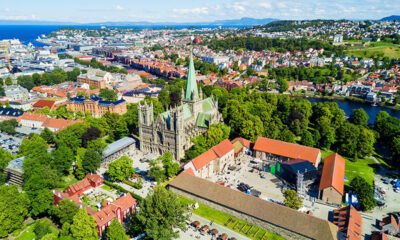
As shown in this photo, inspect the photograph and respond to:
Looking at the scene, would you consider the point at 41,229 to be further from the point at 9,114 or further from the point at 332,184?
the point at 9,114

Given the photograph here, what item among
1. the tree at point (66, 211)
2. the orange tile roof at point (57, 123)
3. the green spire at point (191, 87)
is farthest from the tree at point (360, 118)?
the orange tile roof at point (57, 123)

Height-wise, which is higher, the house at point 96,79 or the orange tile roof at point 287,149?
the house at point 96,79

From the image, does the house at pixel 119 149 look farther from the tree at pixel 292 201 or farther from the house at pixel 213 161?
the tree at pixel 292 201

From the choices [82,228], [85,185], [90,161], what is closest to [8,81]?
[90,161]

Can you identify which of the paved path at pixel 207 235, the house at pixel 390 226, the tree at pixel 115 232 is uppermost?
the tree at pixel 115 232

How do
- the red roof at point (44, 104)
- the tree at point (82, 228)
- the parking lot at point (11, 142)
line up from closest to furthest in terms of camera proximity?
the tree at point (82, 228) < the parking lot at point (11, 142) < the red roof at point (44, 104)

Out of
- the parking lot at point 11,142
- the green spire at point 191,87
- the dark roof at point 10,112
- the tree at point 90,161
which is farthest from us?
the dark roof at point 10,112

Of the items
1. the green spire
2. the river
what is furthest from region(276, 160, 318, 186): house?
the river
